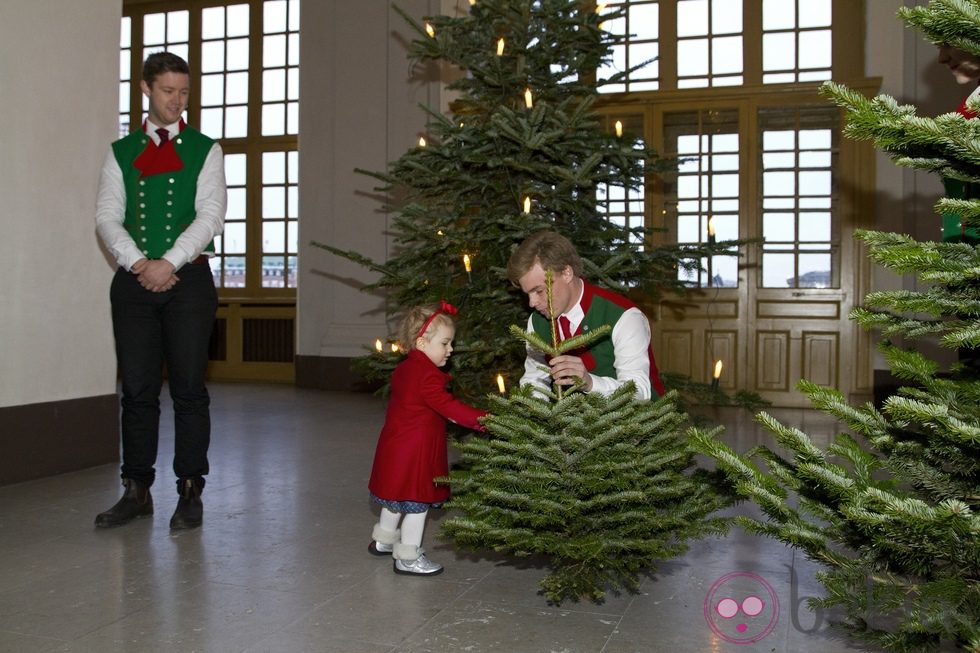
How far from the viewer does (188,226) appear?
401cm

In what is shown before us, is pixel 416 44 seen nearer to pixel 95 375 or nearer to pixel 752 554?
pixel 95 375


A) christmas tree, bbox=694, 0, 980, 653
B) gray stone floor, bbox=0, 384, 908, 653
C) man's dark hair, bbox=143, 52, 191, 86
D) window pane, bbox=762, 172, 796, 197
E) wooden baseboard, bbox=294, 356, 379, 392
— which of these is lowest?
gray stone floor, bbox=0, 384, 908, 653

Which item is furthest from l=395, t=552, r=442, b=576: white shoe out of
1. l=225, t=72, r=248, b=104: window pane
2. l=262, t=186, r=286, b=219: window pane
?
l=225, t=72, r=248, b=104: window pane

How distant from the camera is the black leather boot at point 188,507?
3.85 m

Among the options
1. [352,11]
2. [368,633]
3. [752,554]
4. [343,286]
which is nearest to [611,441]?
[368,633]

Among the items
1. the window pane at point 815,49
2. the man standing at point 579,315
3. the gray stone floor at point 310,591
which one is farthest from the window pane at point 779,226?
the man standing at point 579,315

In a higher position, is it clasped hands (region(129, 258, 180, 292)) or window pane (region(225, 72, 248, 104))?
window pane (region(225, 72, 248, 104))

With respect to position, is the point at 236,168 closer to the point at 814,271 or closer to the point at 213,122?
the point at 213,122

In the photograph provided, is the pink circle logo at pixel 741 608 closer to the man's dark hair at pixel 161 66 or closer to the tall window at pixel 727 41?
the man's dark hair at pixel 161 66

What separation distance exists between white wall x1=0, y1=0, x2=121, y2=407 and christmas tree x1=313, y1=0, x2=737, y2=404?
→ 1.74 metres

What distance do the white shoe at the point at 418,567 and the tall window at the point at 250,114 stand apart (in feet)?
27.9

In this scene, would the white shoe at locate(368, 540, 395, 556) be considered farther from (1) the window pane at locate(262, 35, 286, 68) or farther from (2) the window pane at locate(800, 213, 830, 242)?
(1) the window pane at locate(262, 35, 286, 68)

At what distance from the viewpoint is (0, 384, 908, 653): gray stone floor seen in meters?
2.59

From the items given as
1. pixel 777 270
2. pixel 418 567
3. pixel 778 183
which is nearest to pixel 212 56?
pixel 778 183
